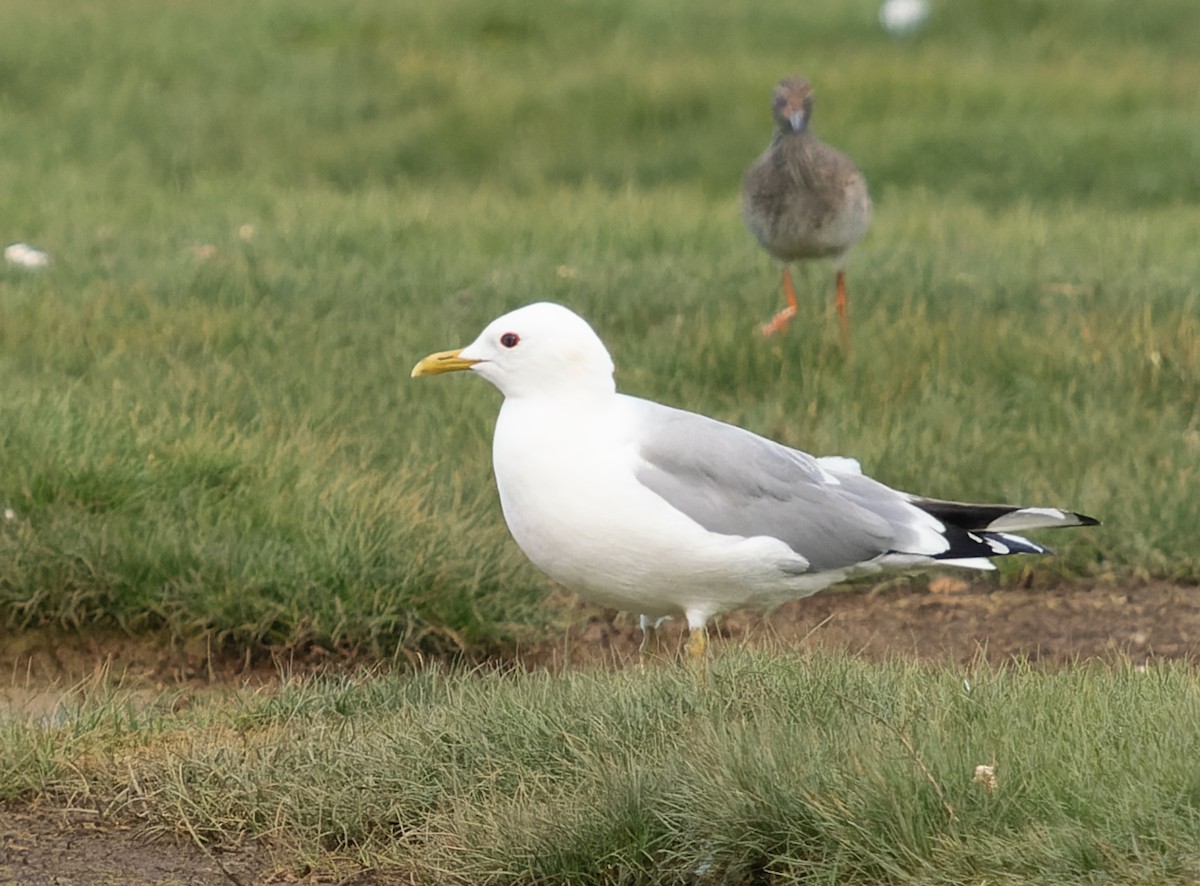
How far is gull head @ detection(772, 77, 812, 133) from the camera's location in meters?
7.82

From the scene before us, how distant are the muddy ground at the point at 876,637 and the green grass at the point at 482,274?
11cm

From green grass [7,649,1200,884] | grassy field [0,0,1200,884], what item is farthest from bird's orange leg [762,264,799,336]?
green grass [7,649,1200,884]

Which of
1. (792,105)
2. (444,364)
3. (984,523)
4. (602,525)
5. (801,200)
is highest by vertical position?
(792,105)

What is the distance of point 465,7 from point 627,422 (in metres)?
14.4

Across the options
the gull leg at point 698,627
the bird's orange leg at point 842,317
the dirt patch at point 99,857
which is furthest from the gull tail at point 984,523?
the bird's orange leg at point 842,317

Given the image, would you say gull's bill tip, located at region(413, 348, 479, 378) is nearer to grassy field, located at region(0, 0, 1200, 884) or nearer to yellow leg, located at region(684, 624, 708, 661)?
grassy field, located at region(0, 0, 1200, 884)

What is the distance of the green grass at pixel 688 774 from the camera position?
10.9 feet

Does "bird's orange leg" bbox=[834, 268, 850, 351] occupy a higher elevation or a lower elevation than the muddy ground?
higher

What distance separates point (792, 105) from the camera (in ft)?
25.8

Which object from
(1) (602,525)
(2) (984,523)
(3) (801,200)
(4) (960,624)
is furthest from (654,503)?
(3) (801,200)

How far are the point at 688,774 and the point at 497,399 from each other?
3.89 m

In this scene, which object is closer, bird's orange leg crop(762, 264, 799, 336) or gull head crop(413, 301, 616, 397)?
gull head crop(413, 301, 616, 397)

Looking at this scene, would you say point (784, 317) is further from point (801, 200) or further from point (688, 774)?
point (688, 774)

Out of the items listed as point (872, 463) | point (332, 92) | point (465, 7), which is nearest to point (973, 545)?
point (872, 463)
